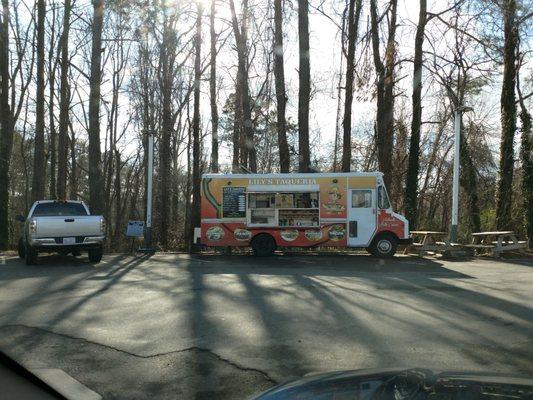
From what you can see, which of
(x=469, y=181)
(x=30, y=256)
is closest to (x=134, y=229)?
(x=30, y=256)

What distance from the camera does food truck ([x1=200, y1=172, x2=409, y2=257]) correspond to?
18.4m

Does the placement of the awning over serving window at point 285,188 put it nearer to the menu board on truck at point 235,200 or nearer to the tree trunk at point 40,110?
the menu board on truck at point 235,200

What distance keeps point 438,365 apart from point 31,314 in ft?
19.1

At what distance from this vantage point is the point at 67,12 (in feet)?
91.2

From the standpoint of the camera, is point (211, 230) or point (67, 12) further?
point (67, 12)

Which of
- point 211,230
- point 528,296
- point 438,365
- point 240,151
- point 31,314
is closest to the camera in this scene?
point 438,365

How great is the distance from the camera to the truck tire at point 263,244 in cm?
1872

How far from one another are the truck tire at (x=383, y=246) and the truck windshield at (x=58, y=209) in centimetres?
915

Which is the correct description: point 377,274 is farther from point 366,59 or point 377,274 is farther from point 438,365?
point 366,59

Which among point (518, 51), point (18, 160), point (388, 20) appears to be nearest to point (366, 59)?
point (388, 20)

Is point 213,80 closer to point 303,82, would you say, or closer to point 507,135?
point 303,82

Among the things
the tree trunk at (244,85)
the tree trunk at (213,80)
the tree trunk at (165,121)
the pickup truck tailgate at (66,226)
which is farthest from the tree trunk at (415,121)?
the pickup truck tailgate at (66,226)

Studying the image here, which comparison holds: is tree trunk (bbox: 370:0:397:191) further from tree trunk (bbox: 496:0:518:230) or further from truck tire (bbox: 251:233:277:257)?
truck tire (bbox: 251:233:277:257)

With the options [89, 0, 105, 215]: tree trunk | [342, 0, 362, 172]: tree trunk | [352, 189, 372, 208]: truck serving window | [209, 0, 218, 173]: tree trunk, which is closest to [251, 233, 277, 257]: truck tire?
[352, 189, 372, 208]: truck serving window
